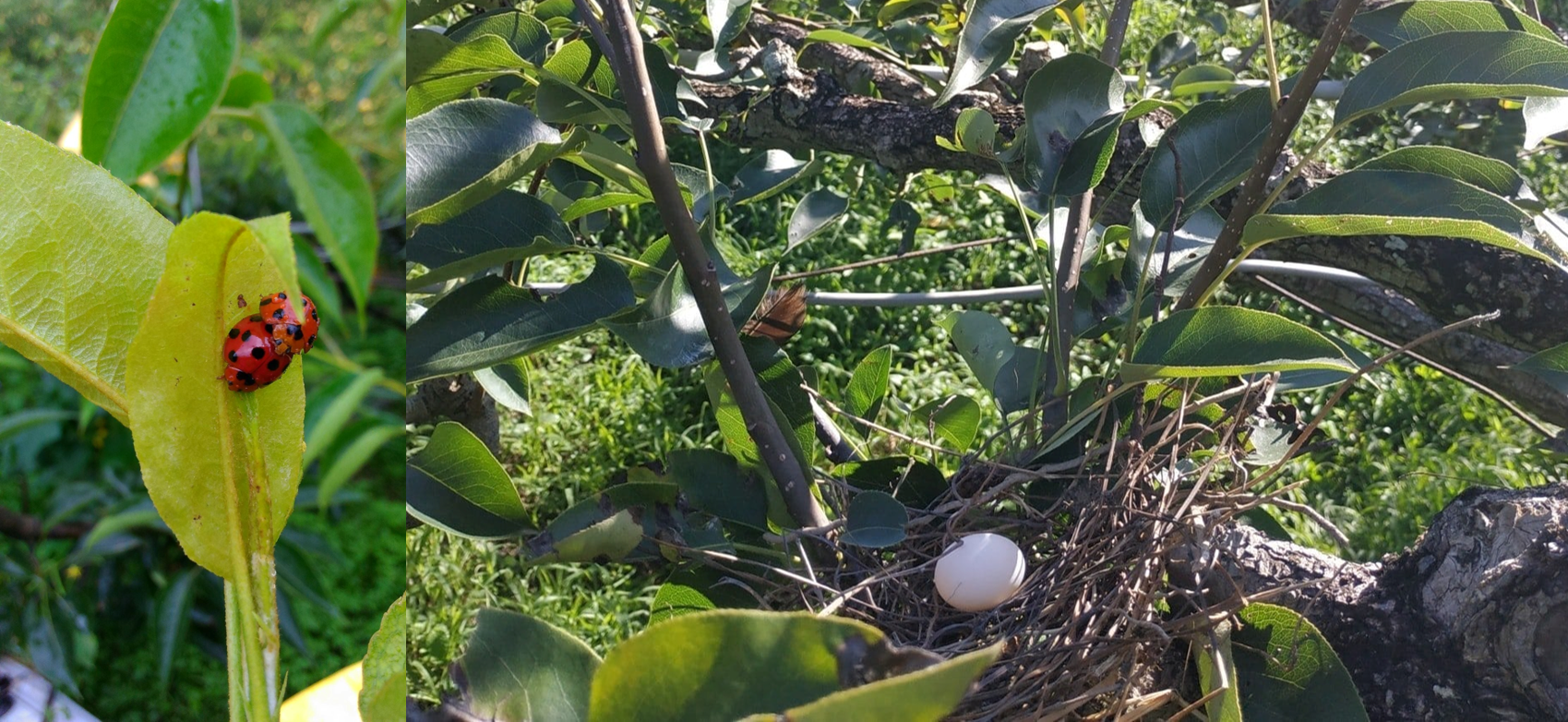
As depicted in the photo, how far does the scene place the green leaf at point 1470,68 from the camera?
440 millimetres

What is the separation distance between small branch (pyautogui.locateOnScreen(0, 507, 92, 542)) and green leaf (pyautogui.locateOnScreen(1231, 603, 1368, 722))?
4.83ft

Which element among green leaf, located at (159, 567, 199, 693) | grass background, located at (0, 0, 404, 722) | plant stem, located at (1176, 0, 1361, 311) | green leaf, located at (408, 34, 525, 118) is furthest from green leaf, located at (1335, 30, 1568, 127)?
green leaf, located at (159, 567, 199, 693)

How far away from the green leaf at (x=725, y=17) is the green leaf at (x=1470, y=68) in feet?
1.03

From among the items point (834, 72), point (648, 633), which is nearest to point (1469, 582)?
point (648, 633)

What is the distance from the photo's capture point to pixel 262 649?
0.25 m

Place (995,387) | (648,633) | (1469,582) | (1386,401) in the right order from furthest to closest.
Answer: (1386,401) < (995,387) < (1469,582) < (648,633)

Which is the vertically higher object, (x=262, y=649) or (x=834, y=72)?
(x=834, y=72)

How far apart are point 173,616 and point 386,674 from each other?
1242 mm

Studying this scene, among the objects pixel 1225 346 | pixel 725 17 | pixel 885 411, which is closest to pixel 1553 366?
pixel 1225 346

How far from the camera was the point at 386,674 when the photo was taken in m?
0.25

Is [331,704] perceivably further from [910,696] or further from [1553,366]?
[1553,366]

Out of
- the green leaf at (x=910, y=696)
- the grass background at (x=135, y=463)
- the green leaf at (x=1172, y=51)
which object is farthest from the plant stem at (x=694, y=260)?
the grass background at (x=135, y=463)

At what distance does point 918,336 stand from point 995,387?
50.6 inches

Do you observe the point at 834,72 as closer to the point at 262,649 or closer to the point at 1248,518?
the point at 1248,518
